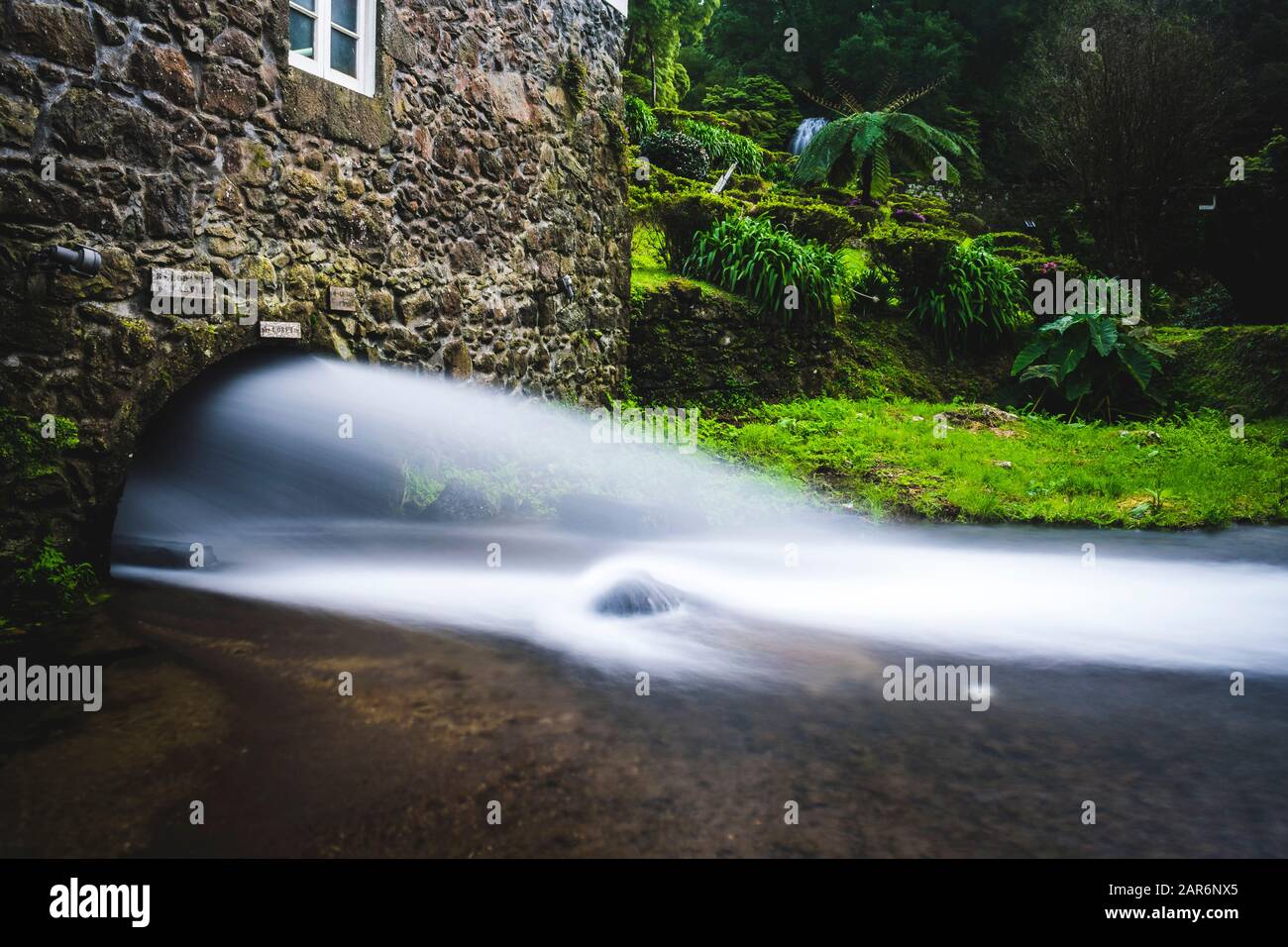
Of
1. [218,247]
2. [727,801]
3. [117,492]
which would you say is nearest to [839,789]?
[727,801]

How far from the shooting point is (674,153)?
589 inches

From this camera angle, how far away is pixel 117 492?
460 cm

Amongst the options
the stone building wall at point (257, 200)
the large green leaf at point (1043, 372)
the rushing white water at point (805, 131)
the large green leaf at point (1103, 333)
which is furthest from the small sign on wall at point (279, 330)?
the rushing white water at point (805, 131)

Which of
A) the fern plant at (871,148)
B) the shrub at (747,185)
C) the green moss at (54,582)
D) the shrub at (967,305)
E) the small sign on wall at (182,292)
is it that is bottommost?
the green moss at (54,582)

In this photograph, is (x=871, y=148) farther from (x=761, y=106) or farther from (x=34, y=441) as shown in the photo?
(x=34, y=441)

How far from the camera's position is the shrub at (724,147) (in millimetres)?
18859

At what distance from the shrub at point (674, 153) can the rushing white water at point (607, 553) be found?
792 cm

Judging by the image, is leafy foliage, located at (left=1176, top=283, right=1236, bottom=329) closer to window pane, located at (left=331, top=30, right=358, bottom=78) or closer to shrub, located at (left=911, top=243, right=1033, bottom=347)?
shrub, located at (left=911, top=243, right=1033, bottom=347)

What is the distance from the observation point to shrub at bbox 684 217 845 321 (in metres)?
10.3

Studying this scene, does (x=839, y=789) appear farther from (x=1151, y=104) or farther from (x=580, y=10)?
(x=1151, y=104)

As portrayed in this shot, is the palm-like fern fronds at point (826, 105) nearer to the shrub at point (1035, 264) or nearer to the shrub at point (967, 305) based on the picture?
the shrub at point (1035, 264)
